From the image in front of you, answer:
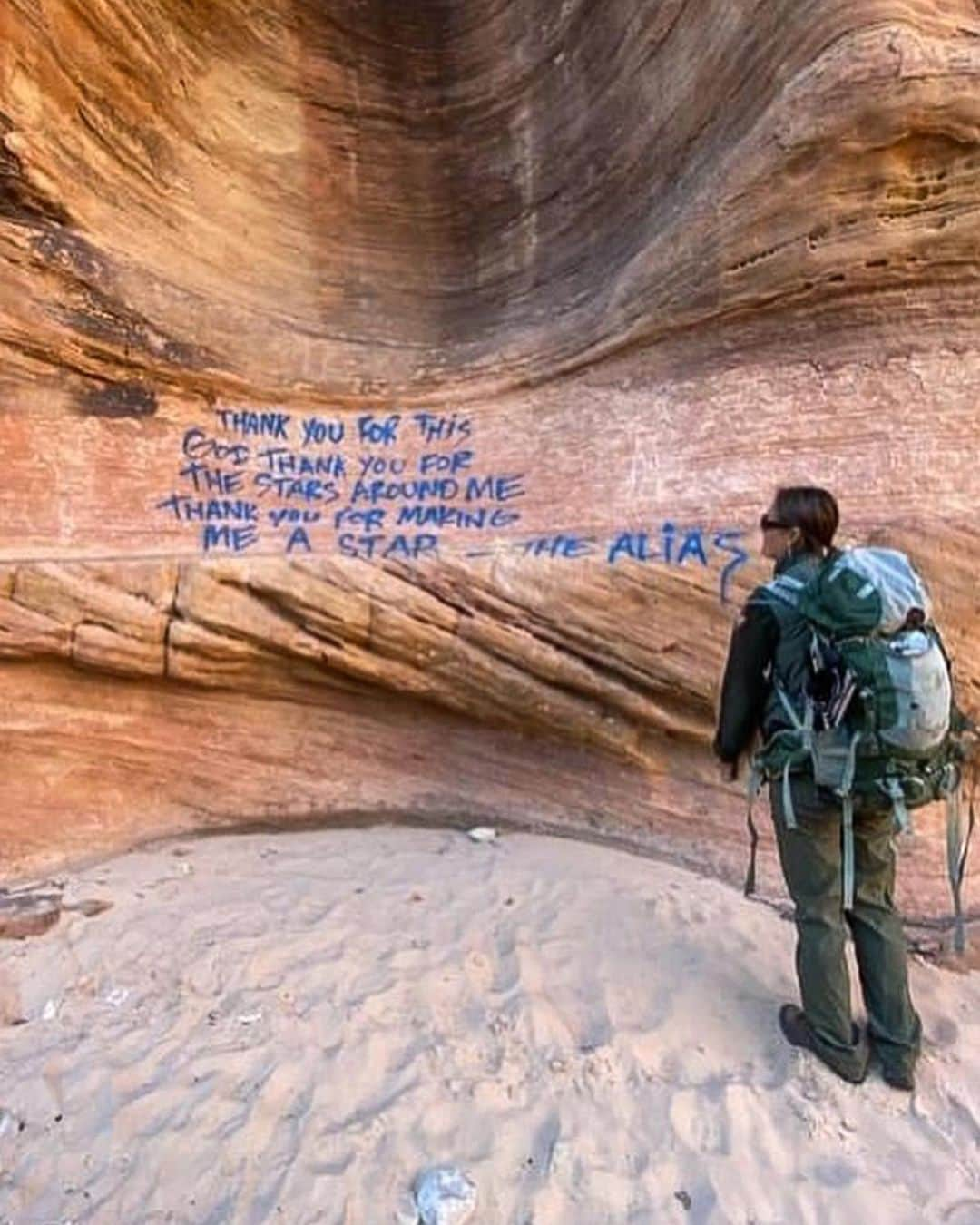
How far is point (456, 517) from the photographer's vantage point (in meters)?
5.98

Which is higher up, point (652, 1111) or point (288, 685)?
point (288, 685)

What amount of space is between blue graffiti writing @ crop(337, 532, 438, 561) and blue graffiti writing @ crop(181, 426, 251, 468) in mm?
848

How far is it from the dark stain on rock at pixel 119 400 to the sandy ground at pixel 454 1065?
9.31 feet

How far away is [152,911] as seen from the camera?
15.2ft

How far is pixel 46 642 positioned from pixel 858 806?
4235 millimetres

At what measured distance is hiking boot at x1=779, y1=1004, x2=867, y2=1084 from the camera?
3479 millimetres

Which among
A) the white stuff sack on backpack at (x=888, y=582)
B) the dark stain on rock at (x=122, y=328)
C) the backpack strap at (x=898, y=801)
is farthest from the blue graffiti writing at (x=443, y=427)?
the backpack strap at (x=898, y=801)

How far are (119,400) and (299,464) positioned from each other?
1.14 meters

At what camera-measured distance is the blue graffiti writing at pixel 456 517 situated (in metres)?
5.93

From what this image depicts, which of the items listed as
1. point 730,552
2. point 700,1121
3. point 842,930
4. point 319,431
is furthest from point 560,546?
point 700,1121

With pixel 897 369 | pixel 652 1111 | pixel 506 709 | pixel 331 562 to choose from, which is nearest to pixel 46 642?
pixel 331 562

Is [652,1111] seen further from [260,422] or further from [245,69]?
[245,69]

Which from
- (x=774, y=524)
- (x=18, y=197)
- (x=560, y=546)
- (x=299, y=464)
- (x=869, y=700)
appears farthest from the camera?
(x=299, y=464)

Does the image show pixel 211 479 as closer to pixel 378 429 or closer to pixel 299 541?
pixel 299 541
